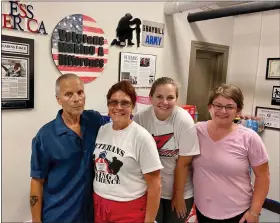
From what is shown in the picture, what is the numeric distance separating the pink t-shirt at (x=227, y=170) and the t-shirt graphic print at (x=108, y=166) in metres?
0.51

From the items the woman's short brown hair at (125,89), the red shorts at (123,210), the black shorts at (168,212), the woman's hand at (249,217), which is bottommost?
the black shorts at (168,212)

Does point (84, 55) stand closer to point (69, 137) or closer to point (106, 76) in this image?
point (106, 76)

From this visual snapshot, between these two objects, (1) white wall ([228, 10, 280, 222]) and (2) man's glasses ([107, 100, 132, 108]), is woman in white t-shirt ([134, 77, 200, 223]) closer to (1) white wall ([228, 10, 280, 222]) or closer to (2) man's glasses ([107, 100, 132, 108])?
(2) man's glasses ([107, 100, 132, 108])

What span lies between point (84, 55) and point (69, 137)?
146cm

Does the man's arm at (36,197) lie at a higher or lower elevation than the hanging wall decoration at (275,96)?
lower

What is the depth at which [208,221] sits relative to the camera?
1544 millimetres

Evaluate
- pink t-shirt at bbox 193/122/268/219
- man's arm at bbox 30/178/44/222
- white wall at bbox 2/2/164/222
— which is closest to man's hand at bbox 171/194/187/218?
pink t-shirt at bbox 193/122/268/219

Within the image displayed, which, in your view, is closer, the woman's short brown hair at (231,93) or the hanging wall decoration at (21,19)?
the woman's short brown hair at (231,93)

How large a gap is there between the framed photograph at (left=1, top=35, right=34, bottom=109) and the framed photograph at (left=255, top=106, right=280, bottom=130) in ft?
10.1

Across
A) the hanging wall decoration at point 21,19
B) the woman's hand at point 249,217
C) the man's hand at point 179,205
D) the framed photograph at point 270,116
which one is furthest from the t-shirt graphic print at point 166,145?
the framed photograph at point 270,116

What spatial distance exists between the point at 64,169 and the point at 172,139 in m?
0.61

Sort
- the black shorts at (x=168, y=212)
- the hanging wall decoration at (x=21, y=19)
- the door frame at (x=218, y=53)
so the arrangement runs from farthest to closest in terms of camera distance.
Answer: the door frame at (x=218, y=53)
the hanging wall decoration at (x=21, y=19)
the black shorts at (x=168, y=212)

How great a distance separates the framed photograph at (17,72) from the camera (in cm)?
209

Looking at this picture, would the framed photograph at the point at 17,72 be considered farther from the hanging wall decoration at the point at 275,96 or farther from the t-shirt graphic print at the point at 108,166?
the hanging wall decoration at the point at 275,96
